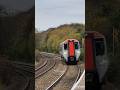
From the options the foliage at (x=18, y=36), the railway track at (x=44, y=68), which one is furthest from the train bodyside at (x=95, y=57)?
the foliage at (x=18, y=36)

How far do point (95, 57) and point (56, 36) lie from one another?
0.91m

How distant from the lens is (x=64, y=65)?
57.8 feet

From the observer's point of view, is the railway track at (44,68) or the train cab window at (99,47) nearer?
the railway track at (44,68)

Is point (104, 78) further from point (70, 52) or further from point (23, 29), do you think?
point (23, 29)

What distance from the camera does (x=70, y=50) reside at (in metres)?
17.7

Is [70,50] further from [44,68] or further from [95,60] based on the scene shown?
[44,68]

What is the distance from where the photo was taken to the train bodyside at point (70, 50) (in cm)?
1747

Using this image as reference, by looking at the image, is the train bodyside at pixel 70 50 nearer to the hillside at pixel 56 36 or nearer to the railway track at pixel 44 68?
the hillside at pixel 56 36

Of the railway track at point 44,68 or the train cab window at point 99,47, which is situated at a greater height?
the train cab window at point 99,47

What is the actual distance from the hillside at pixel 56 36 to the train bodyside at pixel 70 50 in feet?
0.29

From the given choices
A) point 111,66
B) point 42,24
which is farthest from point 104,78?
point 42,24

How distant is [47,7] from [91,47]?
1216mm

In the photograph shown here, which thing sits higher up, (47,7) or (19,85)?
(47,7)

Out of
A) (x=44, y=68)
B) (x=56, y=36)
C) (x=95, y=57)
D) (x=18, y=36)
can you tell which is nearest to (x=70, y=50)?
(x=56, y=36)
